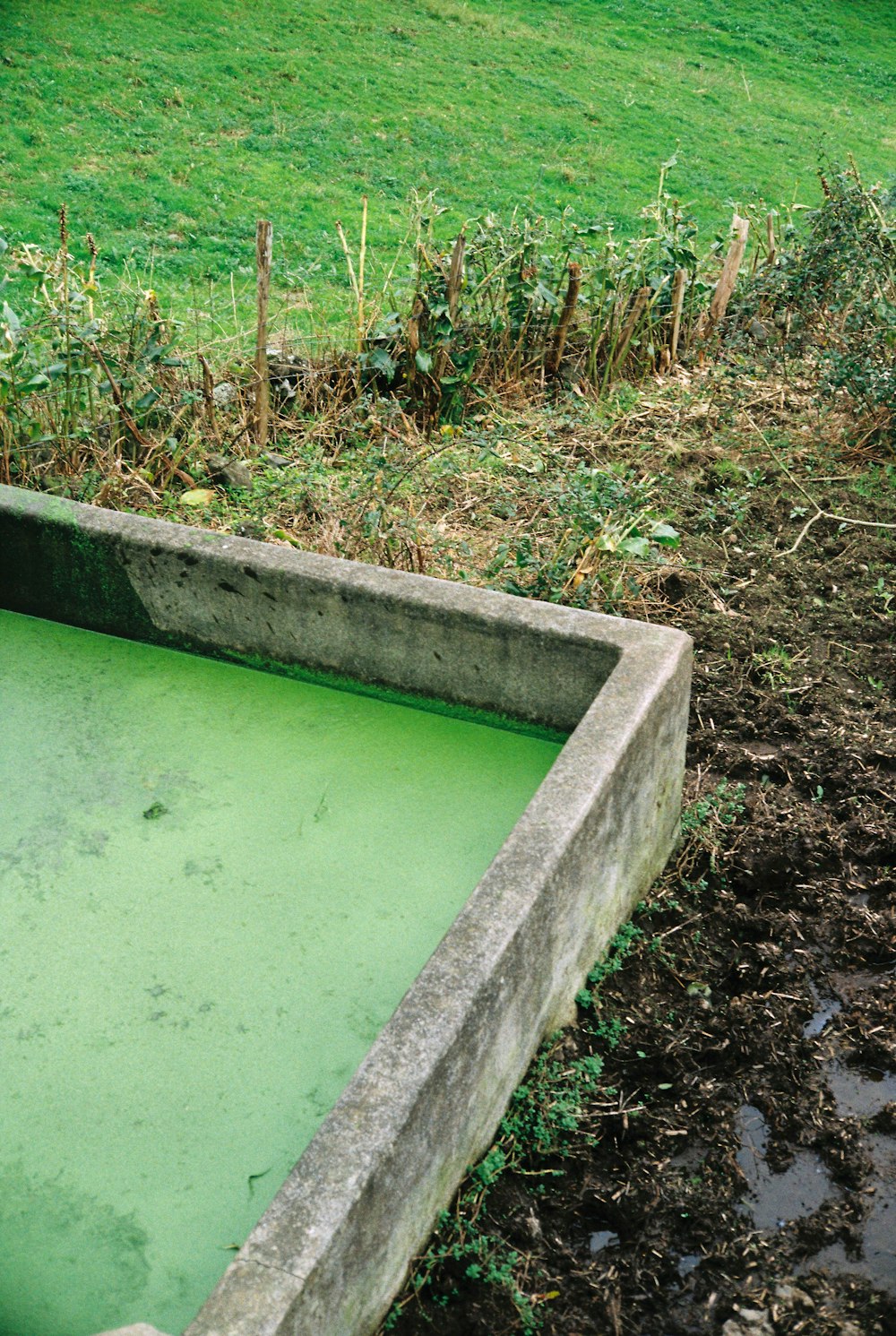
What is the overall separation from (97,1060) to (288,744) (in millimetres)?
1045

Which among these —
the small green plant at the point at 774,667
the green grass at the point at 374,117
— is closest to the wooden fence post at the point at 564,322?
the green grass at the point at 374,117

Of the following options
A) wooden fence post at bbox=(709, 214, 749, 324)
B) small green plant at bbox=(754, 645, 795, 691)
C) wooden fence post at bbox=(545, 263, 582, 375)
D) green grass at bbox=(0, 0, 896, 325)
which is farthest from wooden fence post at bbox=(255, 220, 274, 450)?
wooden fence post at bbox=(709, 214, 749, 324)

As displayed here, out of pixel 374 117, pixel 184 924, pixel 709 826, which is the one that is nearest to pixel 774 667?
pixel 709 826

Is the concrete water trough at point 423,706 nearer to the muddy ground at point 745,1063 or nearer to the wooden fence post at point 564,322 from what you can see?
the muddy ground at point 745,1063

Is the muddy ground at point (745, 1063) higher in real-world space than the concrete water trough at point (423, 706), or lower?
lower

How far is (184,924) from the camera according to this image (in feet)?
8.93

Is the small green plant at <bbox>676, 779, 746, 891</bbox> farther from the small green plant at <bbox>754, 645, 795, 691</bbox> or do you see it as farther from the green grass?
the green grass

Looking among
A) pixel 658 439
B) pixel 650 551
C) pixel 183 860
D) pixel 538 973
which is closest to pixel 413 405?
pixel 658 439

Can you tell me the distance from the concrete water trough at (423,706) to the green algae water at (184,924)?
117mm

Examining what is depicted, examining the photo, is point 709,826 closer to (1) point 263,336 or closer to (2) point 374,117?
(1) point 263,336

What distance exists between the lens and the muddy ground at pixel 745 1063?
220 cm

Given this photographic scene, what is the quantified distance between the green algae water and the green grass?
2970mm

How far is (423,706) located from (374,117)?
10.4 m

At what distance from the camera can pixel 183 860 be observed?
2896 millimetres
